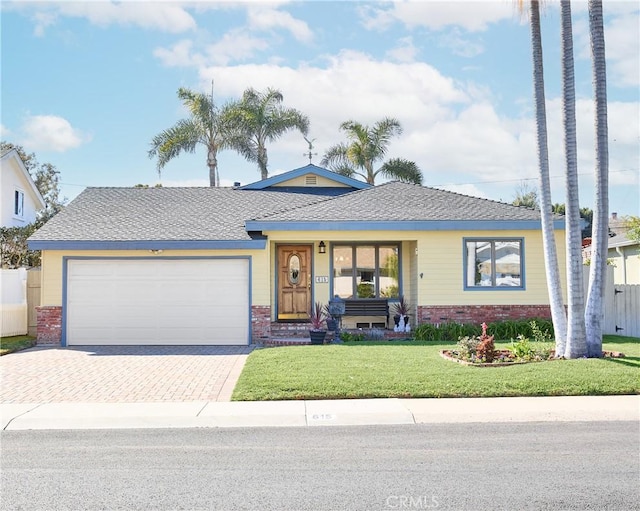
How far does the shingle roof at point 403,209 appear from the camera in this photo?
17219 millimetres

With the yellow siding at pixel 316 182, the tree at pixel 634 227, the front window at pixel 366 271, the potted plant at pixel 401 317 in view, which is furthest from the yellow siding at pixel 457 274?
the yellow siding at pixel 316 182

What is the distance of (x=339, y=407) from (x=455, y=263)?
8887mm

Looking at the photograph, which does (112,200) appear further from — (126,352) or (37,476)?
(37,476)

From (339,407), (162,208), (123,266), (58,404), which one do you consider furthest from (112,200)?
(339,407)

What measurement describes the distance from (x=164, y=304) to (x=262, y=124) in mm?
19023

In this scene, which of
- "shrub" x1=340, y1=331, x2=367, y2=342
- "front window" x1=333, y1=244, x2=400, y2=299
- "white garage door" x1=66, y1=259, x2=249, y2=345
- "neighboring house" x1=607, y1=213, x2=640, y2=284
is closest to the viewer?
"shrub" x1=340, y1=331, x2=367, y2=342

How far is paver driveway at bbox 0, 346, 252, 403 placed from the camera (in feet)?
34.3

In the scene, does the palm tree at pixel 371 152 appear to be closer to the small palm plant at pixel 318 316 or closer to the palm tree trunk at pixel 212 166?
the palm tree trunk at pixel 212 166

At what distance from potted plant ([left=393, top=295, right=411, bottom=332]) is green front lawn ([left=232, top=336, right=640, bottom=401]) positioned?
13.4 feet

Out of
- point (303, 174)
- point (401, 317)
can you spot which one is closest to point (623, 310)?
point (401, 317)

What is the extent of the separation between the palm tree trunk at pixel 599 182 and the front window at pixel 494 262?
4821mm

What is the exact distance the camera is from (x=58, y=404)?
9.80 metres

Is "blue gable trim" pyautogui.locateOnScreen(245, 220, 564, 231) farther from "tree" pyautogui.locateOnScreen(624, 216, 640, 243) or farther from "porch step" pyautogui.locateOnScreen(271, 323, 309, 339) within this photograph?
"tree" pyautogui.locateOnScreen(624, 216, 640, 243)

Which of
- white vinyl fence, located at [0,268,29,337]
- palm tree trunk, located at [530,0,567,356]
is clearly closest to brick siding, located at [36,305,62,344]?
white vinyl fence, located at [0,268,29,337]
